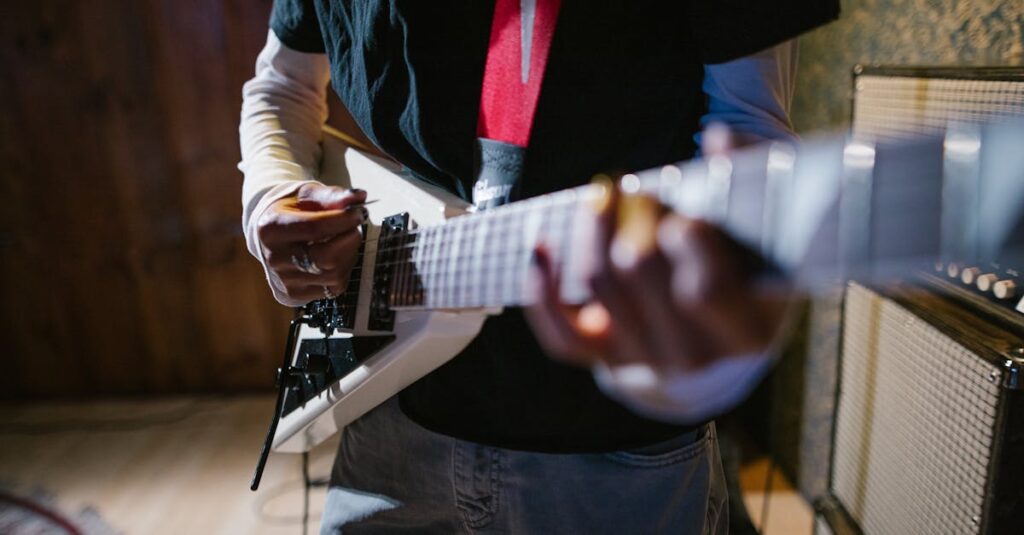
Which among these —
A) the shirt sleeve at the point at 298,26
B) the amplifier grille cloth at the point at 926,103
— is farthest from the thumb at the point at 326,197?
the amplifier grille cloth at the point at 926,103

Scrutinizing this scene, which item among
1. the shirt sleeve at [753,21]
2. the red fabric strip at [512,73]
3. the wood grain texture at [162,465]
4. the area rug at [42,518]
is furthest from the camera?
the wood grain texture at [162,465]

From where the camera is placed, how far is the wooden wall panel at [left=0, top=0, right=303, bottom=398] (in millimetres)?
2182

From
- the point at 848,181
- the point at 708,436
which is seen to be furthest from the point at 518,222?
the point at 708,436

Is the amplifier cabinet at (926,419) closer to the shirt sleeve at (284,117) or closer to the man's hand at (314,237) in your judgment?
the man's hand at (314,237)

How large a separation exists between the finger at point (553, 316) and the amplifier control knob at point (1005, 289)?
0.74m

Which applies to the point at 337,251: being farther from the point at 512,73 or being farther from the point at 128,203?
the point at 128,203

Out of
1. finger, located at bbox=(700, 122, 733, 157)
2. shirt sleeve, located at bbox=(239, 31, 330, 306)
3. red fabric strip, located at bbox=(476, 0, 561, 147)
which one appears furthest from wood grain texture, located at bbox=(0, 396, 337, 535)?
finger, located at bbox=(700, 122, 733, 157)

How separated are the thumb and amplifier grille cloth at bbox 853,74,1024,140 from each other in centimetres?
64

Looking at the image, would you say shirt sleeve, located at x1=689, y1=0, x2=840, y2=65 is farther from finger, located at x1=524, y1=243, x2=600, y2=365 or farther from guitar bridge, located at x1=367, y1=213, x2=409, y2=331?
guitar bridge, located at x1=367, y1=213, x2=409, y2=331

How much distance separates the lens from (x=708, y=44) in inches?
23.0

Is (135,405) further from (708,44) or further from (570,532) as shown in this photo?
(708,44)

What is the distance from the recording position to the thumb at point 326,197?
724mm

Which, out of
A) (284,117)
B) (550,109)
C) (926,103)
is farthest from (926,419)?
(284,117)

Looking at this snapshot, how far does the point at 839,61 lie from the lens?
159cm
